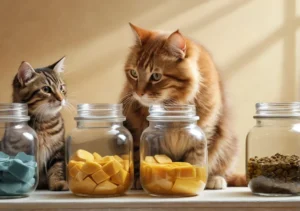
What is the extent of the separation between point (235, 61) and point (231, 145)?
276 millimetres

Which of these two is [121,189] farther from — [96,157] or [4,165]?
[4,165]

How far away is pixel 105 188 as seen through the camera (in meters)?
1.27

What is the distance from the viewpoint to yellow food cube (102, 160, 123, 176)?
4.12 feet

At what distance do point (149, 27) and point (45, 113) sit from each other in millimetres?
435

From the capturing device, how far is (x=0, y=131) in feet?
4.40

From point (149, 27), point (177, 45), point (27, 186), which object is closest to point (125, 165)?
point (27, 186)

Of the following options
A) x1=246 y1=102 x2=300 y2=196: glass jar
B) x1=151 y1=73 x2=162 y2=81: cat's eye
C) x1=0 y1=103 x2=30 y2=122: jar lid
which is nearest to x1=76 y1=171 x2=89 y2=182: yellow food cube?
x1=0 y1=103 x2=30 y2=122: jar lid

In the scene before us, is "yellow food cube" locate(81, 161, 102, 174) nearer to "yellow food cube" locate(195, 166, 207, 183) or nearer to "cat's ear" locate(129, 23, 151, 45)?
"yellow food cube" locate(195, 166, 207, 183)

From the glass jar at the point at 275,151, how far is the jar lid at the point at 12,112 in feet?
2.11

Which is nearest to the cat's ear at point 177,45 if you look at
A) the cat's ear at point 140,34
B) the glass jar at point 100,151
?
the cat's ear at point 140,34

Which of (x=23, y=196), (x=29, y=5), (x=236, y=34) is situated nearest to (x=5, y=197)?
(x=23, y=196)

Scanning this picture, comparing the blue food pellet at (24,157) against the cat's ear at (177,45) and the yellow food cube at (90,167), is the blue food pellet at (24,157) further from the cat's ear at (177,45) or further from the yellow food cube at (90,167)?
the cat's ear at (177,45)

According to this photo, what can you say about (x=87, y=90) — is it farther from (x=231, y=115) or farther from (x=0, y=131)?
(x=231, y=115)

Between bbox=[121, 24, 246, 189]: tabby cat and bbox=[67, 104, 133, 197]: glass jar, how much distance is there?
0.10 m
